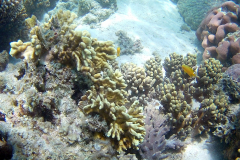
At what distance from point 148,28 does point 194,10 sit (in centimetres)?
496

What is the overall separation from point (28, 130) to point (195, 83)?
4.60 meters

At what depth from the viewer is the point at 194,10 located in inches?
412

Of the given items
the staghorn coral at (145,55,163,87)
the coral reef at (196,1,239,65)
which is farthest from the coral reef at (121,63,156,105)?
the coral reef at (196,1,239,65)

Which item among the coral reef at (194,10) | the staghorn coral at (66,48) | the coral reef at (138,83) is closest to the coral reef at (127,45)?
the coral reef at (138,83)

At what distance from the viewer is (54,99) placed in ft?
7.35

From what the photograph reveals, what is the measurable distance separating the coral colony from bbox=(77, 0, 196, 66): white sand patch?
264 cm

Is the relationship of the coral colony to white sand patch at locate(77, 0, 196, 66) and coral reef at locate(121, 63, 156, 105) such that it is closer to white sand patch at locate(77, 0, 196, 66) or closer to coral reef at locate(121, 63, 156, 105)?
coral reef at locate(121, 63, 156, 105)

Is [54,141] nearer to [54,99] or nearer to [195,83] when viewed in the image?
[54,99]

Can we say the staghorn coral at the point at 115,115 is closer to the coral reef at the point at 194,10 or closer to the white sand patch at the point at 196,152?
the white sand patch at the point at 196,152

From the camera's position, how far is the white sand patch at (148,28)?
6871 mm

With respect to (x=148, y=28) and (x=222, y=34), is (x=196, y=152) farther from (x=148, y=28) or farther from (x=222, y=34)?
(x=148, y=28)

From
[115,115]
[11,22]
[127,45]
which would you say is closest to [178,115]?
[115,115]

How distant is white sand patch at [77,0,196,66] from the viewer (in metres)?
6.87

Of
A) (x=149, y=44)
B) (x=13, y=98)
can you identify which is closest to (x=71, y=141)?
(x=13, y=98)
